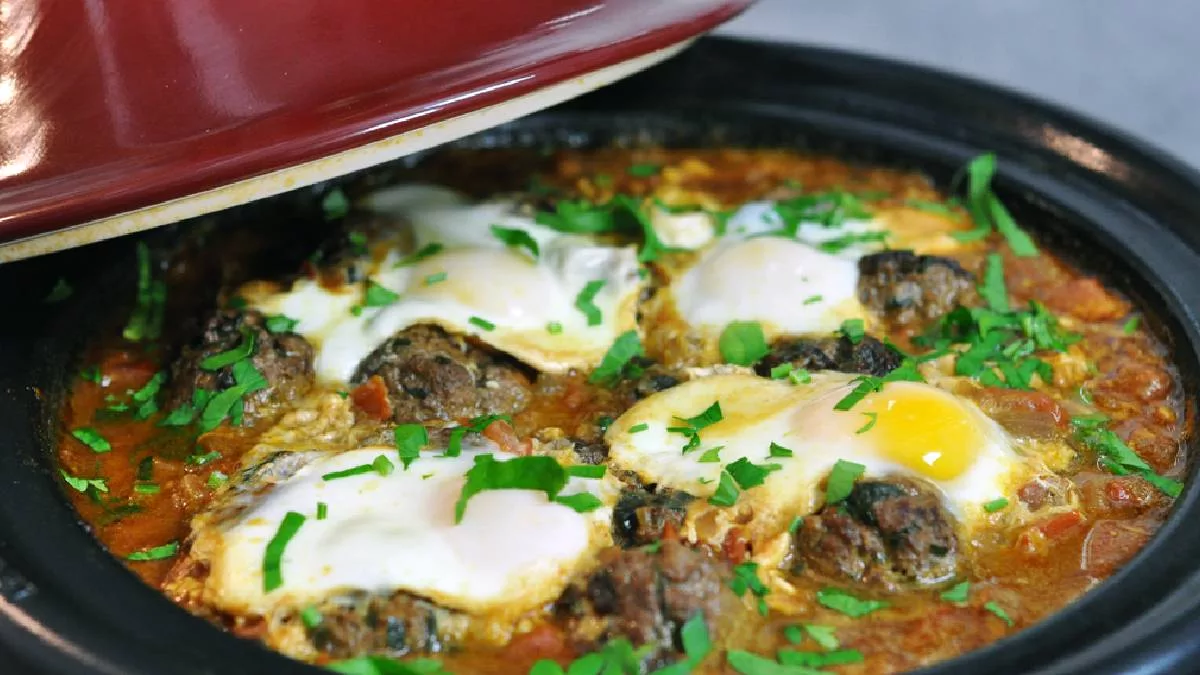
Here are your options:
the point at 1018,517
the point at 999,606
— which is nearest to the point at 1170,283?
the point at 1018,517

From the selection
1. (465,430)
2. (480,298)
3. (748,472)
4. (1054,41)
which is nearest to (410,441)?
(465,430)

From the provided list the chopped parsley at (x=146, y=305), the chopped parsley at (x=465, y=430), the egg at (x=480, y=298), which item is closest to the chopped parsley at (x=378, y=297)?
the egg at (x=480, y=298)

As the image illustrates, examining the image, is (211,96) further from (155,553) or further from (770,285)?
(770,285)

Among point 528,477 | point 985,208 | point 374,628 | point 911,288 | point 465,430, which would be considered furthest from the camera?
point 985,208

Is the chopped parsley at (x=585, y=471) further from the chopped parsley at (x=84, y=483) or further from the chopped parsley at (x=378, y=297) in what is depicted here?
the chopped parsley at (x=84, y=483)

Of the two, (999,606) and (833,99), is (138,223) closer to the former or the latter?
(999,606)

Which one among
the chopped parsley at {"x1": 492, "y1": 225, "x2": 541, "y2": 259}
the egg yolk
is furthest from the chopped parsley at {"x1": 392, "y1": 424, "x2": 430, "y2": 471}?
the egg yolk
